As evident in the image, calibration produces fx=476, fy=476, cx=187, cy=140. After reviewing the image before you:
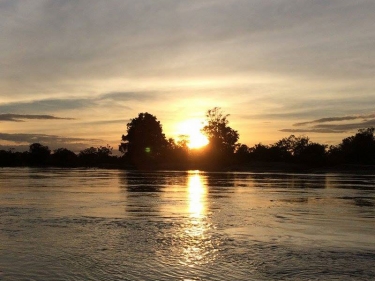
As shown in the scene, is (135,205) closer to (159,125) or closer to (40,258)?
(40,258)

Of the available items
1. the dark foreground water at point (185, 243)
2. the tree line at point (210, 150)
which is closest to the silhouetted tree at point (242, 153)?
the tree line at point (210, 150)

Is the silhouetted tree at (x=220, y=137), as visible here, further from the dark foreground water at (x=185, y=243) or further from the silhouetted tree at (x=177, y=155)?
the dark foreground water at (x=185, y=243)

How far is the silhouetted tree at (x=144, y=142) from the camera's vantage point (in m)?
144

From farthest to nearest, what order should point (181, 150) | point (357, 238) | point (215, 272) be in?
point (181, 150) → point (357, 238) → point (215, 272)

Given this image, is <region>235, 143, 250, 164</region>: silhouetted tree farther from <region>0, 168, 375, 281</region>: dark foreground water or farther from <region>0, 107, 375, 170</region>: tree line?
<region>0, 168, 375, 281</region>: dark foreground water

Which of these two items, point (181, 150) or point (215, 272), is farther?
point (181, 150)

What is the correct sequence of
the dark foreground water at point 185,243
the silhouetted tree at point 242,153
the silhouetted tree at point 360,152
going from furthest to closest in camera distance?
the silhouetted tree at point 242,153 → the silhouetted tree at point 360,152 → the dark foreground water at point 185,243

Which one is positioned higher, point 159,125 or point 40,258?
point 159,125

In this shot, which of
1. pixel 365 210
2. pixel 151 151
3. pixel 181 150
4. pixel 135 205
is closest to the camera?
pixel 365 210

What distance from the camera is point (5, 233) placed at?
14.0 m

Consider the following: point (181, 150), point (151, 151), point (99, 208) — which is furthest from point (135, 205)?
point (181, 150)

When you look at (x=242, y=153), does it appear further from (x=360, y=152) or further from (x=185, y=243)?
(x=185, y=243)

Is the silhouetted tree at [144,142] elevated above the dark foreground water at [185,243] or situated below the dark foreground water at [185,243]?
above

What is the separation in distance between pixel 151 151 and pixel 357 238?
13454cm
